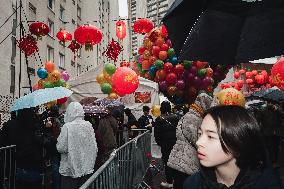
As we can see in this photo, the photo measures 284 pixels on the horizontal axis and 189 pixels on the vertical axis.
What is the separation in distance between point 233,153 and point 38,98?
4.72 m

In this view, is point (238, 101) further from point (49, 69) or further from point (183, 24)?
point (49, 69)

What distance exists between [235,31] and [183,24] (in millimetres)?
559

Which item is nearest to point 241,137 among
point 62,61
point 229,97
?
point 229,97

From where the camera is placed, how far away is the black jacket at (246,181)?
6.42 feet

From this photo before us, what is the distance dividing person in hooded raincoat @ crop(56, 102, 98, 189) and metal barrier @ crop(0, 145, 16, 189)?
3.57 ft

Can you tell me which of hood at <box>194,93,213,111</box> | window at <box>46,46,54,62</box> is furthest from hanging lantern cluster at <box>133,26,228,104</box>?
window at <box>46,46,54,62</box>

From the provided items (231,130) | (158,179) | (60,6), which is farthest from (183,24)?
(60,6)

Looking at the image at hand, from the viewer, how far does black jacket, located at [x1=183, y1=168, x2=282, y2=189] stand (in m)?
1.96

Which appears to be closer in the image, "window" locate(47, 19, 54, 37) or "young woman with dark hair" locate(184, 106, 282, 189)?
"young woman with dark hair" locate(184, 106, 282, 189)

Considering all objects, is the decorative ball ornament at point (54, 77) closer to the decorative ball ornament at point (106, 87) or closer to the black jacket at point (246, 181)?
the decorative ball ornament at point (106, 87)

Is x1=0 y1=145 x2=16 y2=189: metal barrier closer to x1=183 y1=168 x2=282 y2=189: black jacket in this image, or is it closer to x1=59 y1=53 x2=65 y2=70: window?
x1=183 y1=168 x2=282 y2=189: black jacket

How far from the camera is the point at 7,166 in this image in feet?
21.2

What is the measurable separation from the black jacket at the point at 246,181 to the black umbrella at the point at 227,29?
165cm

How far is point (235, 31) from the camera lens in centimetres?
363
